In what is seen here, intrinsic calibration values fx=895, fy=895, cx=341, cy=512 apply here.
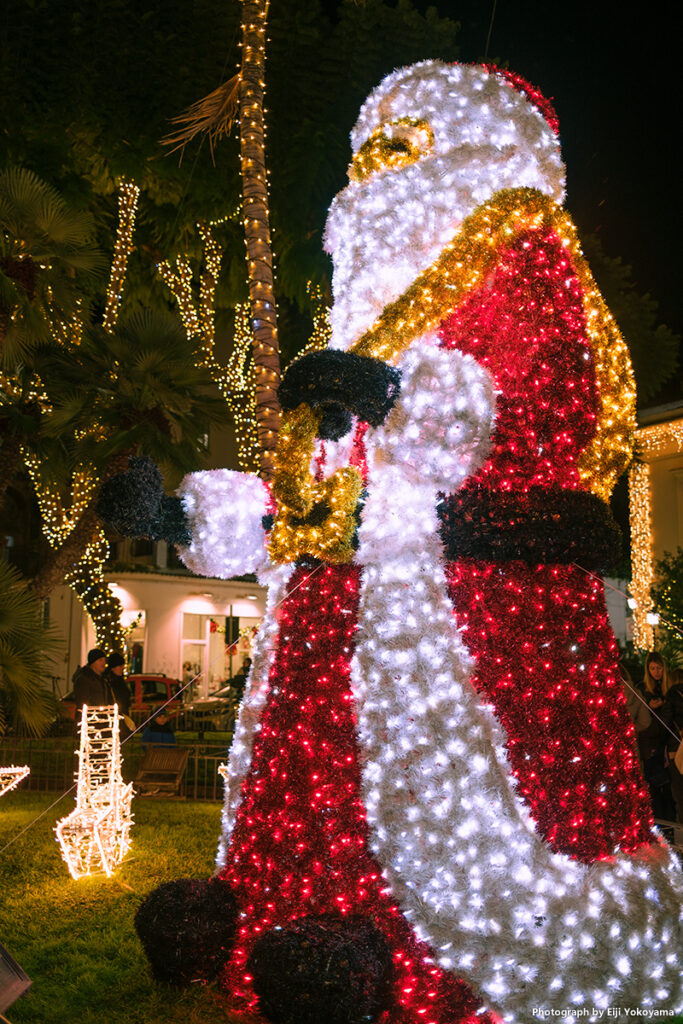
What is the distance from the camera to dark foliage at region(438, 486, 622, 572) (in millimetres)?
3635

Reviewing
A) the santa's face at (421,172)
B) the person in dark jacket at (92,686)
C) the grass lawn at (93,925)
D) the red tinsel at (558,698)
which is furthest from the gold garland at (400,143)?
the person in dark jacket at (92,686)

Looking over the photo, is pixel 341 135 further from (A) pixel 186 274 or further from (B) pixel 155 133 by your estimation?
(A) pixel 186 274

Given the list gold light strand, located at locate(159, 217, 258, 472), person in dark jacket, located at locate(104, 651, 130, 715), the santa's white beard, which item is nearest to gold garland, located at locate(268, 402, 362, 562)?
the santa's white beard

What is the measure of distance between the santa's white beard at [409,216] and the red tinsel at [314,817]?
4.22ft

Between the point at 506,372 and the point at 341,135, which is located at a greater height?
the point at 341,135

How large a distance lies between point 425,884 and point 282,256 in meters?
10.1

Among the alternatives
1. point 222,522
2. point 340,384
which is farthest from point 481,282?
point 222,522

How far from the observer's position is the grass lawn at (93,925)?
400cm

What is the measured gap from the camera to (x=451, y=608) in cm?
367

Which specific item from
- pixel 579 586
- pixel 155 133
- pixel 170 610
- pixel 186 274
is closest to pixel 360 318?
pixel 579 586

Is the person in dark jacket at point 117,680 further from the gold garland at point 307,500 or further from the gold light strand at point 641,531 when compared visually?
the gold garland at point 307,500

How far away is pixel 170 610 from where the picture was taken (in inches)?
1060

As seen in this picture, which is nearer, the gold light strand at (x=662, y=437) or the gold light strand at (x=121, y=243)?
the gold light strand at (x=121, y=243)

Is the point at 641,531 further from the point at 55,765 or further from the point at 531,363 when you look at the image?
the point at 531,363
